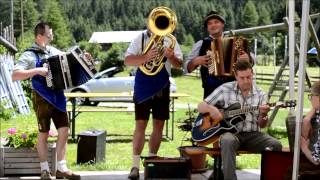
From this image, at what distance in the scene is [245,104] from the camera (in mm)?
5152

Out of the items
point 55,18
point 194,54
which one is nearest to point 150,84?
point 194,54

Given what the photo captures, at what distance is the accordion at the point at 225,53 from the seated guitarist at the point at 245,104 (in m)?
0.18

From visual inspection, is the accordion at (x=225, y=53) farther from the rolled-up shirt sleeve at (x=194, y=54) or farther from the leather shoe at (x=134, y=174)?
the leather shoe at (x=134, y=174)

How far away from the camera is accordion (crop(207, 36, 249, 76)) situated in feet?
17.5

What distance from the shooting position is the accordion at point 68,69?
5.42 meters

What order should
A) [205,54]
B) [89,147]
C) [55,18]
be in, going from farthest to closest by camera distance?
[55,18]
[89,147]
[205,54]

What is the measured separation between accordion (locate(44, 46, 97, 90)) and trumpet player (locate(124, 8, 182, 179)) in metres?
0.40

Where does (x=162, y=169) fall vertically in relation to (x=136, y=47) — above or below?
below

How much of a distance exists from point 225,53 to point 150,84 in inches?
31.0

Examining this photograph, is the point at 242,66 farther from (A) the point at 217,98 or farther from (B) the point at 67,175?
(B) the point at 67,175

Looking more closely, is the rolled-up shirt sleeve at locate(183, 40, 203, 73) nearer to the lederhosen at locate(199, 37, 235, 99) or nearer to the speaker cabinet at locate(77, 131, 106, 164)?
the lederhosen at locate(199, 37, 235, 99)

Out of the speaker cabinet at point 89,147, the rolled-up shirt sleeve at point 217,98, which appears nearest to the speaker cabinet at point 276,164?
the rolled-up shirt sleeve at point 217,98

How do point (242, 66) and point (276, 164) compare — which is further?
point (242, 66)

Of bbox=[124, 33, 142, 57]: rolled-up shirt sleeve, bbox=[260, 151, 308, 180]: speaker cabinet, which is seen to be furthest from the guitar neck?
bbox=[124, 33, 142, 57]: rolled-up shirt sleeve
